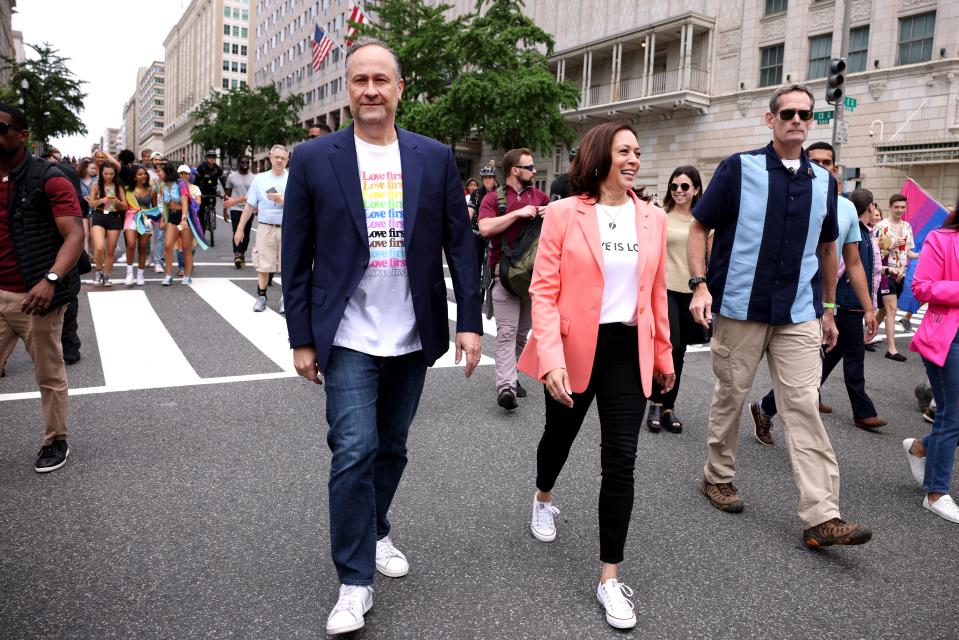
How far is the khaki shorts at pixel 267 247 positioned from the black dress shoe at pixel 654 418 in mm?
5670

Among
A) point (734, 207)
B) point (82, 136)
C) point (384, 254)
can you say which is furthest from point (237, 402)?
point (82, 136)

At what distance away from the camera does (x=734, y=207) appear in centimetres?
372

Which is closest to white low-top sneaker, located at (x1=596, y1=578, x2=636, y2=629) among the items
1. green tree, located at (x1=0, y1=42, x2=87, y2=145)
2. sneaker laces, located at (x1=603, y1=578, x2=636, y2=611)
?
sneaker laces, located at (x1=603, y1=578, x2=636, y2=611)

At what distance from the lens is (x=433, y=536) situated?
3387mm

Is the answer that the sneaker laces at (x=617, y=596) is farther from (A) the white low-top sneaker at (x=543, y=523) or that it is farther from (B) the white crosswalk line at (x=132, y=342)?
(B) the white crosswalk line at (x=132, y=342)

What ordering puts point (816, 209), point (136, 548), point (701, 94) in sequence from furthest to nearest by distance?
point (701, 94) < point (816, 209) < point (136, 548)

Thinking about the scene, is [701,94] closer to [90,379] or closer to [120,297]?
[120,297]

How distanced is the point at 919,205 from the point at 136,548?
37.8ft

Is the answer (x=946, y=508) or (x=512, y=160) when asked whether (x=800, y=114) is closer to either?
(x=946, y=508)

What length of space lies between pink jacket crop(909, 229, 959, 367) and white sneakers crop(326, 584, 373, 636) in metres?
3.33

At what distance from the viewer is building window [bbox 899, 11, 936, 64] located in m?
23.9

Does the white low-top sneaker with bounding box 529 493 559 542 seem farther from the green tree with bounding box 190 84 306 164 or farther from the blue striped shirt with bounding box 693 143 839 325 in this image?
the green tree with bounding box 190 84 306 164

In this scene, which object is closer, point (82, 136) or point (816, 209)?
point (816, 209)

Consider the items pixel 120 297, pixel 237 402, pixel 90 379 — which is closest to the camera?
pixel 237 402
